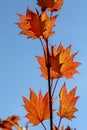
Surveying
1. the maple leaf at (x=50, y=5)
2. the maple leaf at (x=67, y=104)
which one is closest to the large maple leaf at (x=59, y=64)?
the maple leaf at (x=67, y=104)

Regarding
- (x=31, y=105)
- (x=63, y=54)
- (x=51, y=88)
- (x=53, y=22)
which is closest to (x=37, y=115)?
(x=31, y=105)

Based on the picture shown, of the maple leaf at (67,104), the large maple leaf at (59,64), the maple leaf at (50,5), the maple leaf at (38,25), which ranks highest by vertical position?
the maple leaf at (50,5)

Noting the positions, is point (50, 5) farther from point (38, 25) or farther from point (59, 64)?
point (59, 64)

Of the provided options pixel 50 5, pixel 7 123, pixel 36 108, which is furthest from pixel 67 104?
pixel 50 5

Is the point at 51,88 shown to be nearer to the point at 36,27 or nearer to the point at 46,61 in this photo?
the point at 46,61

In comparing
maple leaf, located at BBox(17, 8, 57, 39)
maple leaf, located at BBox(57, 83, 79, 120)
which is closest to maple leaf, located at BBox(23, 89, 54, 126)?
maple leaf, located at BBox(57, 83, 79, 120)

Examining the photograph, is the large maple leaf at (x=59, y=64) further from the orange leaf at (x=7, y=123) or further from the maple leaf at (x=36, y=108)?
the orange leaf at (x=7, y=123)
